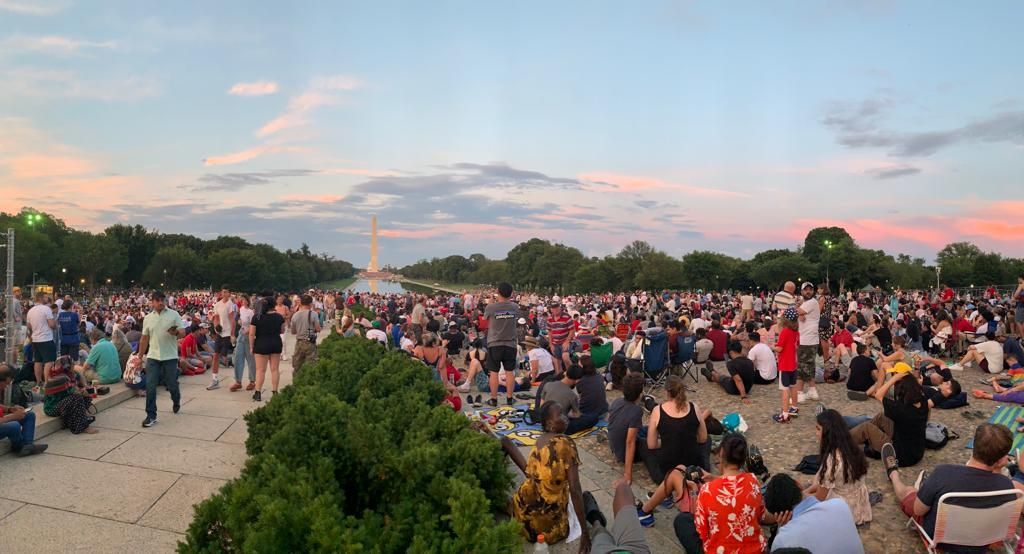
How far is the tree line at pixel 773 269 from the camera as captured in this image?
255 feet

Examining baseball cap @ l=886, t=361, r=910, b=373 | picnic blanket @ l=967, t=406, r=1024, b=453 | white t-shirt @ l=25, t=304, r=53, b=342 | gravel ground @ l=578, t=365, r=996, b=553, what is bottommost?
gravel ground @ l=578, t=365, r=996, b=553

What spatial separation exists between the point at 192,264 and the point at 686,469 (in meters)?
104

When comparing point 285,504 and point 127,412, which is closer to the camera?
point 285,504

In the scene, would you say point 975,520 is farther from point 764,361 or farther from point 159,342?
point 159,342

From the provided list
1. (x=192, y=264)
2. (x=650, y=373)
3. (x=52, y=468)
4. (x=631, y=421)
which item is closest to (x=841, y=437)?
(x=631, y=421)

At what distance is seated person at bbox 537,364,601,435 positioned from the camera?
8.14 meters

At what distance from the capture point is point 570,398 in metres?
8.19

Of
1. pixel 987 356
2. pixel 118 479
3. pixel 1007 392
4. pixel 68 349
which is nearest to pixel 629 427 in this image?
pixel 118 479

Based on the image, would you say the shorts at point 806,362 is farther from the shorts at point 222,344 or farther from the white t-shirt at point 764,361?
the shorts at point 222,344

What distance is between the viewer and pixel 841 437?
5.02 metres

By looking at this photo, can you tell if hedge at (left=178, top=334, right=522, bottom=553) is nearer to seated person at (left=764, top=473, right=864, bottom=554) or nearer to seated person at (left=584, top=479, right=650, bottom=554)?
seated person at (left=584, top=479, right=650, bottom=554)

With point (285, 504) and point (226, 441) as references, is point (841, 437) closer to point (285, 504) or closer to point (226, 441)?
point (285, 504)

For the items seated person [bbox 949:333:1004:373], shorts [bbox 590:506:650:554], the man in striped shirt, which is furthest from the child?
seated person [bbox 949:333:1004:373]

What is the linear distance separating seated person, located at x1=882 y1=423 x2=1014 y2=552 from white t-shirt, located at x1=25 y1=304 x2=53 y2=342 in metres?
13.3
